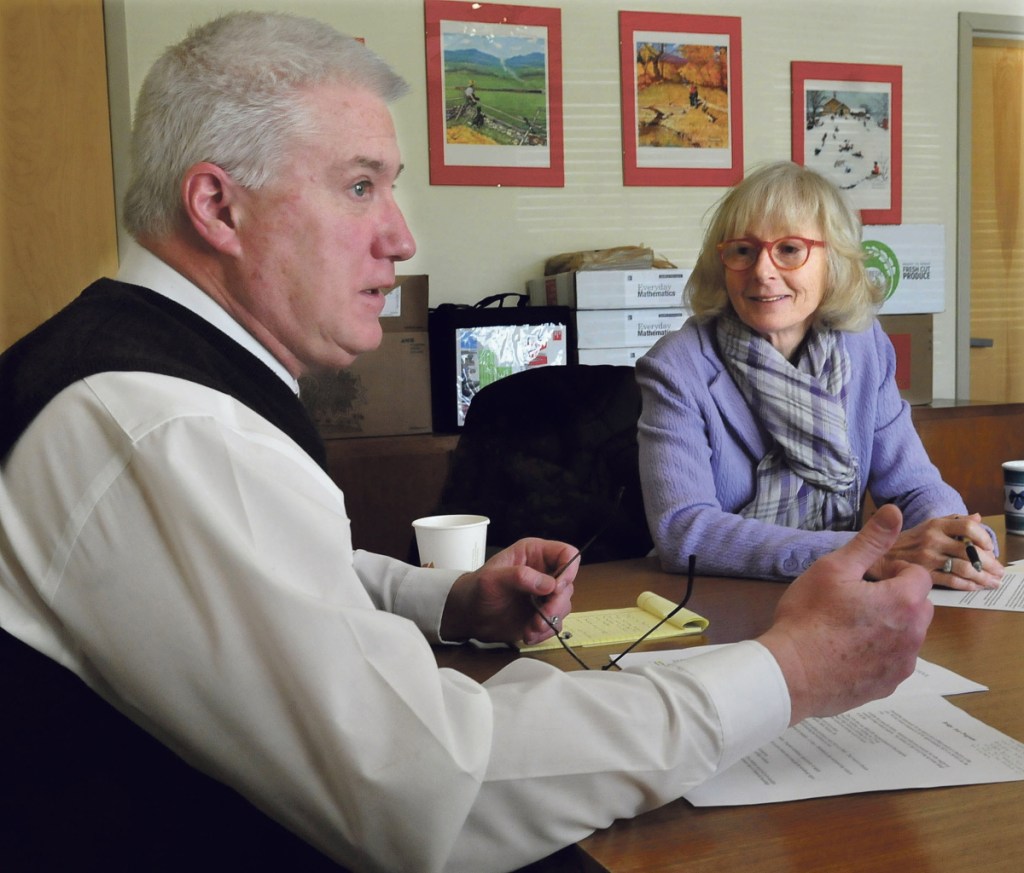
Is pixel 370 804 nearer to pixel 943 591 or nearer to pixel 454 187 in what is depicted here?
pixel 943 591

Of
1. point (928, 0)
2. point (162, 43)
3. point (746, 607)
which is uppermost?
point (928, 0)

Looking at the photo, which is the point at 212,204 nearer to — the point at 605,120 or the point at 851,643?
the point at 851,643

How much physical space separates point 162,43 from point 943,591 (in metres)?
2.62

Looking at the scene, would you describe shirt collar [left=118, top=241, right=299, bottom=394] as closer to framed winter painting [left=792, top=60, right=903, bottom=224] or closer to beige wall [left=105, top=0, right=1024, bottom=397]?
beige wall [left=105, top=0, right=1024, bottom=397]

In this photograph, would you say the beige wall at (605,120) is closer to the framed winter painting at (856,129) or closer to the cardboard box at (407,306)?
the framed winter painting at (856,129)

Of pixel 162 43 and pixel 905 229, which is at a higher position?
pixel 162 43

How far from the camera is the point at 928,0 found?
3.77 metres

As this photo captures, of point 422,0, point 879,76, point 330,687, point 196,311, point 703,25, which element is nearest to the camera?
point 330,687

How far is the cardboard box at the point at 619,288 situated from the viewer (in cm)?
300

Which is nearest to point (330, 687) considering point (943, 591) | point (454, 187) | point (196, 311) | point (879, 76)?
point (196, 311)

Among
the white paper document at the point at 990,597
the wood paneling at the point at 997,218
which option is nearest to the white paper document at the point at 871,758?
the white paper document at the point at 990,597

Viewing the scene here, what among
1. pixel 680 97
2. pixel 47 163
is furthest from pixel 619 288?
pixel 47 163

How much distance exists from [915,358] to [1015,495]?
1.81 metres

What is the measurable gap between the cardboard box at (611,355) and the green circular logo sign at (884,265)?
100cm
